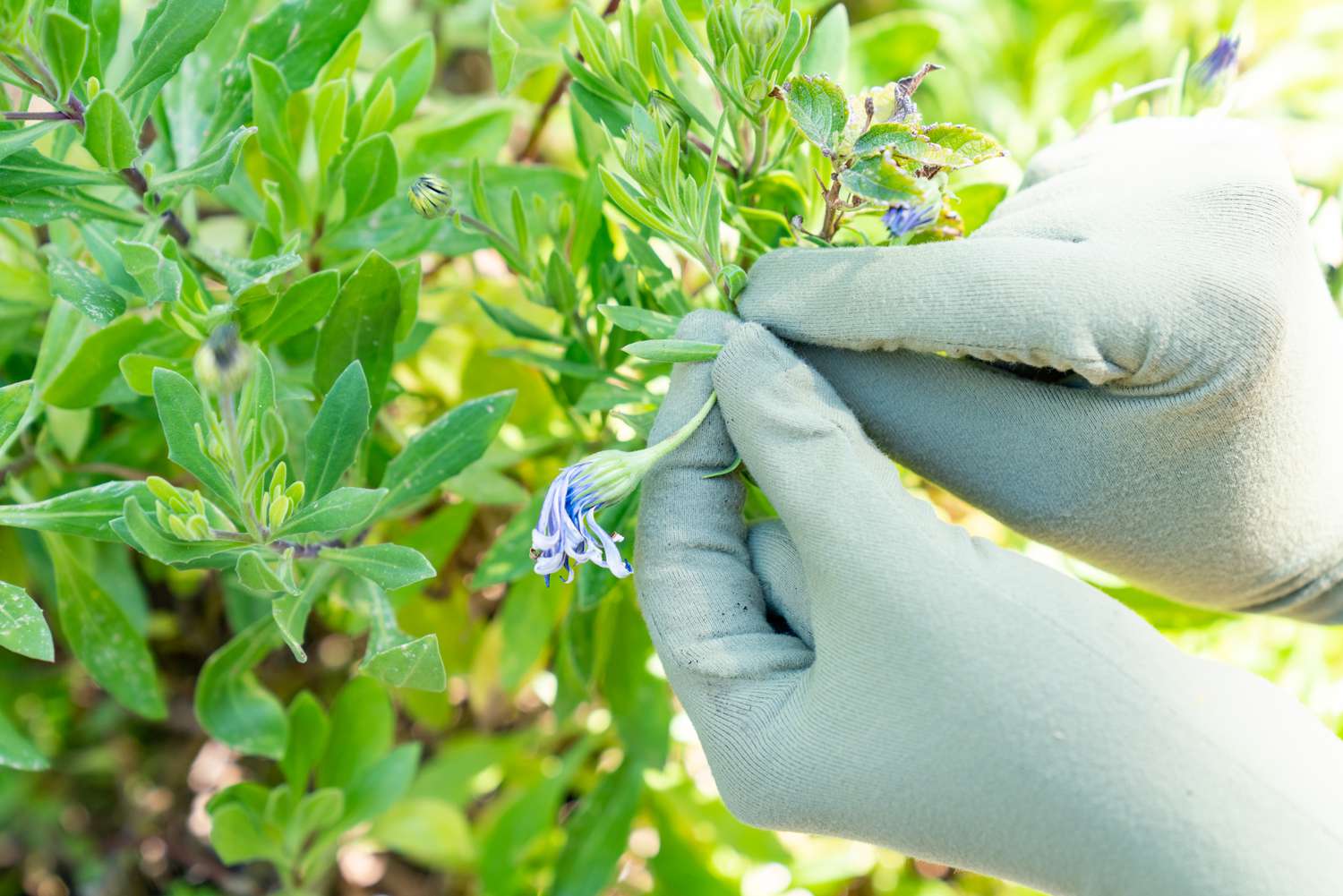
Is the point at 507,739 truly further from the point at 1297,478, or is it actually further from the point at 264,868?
the point at 1297,478

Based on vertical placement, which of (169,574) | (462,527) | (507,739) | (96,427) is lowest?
(507,739)

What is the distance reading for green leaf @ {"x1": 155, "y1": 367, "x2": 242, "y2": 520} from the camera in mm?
639

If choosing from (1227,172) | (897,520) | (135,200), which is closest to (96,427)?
(135,200)

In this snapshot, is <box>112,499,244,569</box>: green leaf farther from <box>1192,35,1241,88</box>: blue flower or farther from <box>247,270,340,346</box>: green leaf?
<box>1192,35,1241,88</box>: blue flower

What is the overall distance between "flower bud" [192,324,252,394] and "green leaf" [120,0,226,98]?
0.66 feet

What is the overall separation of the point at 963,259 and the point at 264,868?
131 cm

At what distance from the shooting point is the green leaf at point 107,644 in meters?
0.92

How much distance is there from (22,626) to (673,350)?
1.44ft

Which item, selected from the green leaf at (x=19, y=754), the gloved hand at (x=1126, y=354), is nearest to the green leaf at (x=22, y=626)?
the green leaf at (x=19, y=754)

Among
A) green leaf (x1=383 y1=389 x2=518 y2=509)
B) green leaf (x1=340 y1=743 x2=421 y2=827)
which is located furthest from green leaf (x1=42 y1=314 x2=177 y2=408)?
green leaf (x1=340 y1=743 x2=421 y2=827)

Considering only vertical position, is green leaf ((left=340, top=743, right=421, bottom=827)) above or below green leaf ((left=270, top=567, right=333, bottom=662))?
below

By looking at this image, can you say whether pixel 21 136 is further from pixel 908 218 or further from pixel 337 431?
pixel 908 218

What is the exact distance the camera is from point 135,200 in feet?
2.79

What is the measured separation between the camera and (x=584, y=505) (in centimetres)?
64
